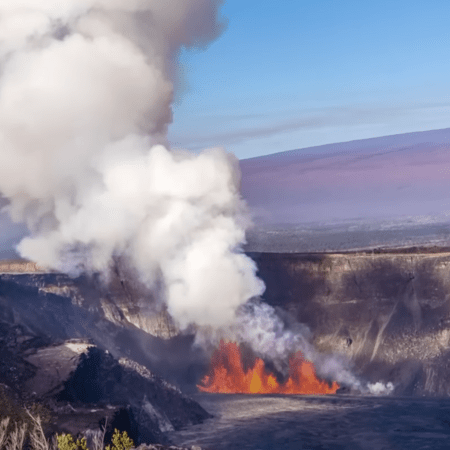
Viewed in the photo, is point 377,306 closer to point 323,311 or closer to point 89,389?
point 323,311

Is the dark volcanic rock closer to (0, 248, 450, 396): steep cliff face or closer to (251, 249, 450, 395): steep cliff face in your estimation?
(0, 248, 450, 396): steep cliff face

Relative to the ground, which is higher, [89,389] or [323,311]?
[323,311]

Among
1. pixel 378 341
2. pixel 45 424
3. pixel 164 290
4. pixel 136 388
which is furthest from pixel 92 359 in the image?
pixel 378 341

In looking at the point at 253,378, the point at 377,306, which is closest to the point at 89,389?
the point at 253,378

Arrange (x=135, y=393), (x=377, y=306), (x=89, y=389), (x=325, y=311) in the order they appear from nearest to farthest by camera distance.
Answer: (x=89, y=389), (x=135, y=393), (x=377, y=306), (x=325, y=311)

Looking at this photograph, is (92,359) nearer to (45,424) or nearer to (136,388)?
(136,388)

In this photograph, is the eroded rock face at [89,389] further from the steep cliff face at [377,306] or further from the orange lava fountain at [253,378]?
the steep cliff face at [377,306]

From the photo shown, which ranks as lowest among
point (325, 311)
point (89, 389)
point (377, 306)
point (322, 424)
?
point (322, 424)

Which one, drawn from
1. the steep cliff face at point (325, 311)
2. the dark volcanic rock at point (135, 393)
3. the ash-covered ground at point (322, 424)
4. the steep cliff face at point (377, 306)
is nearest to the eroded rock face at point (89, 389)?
the dark volcanic rock at point (135, 393)
